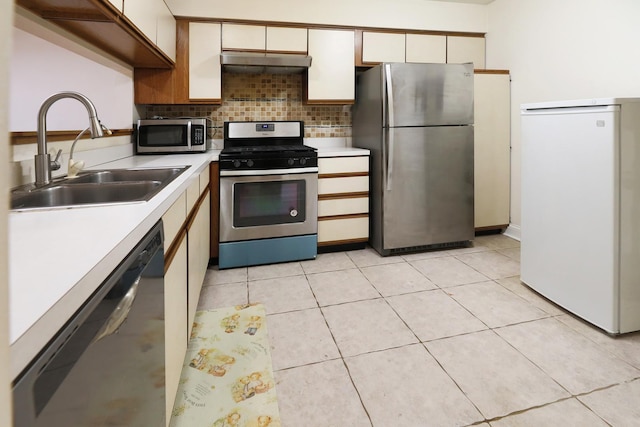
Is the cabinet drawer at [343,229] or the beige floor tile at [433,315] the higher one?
the cabinet drawer at [343,229]

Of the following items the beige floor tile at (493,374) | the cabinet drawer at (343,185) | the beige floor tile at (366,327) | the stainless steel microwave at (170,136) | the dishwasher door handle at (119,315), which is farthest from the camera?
the cabinet drawer at (343,185)

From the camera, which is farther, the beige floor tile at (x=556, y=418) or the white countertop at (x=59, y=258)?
the beige floor tile at (x=556, y=418)

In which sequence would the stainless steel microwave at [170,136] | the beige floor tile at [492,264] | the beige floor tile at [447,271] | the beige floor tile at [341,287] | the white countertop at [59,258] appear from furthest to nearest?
the stainless steel microwave at [170,136] → the beige floor tile at [492,264] → the beige floor tile at [447,271] → the beige floor tile at [341,287] → the white countertop at [59,258]

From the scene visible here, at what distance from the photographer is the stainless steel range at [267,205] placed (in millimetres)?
2740

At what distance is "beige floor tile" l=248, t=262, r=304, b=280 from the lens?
268cm

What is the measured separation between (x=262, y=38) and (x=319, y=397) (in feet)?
9.03

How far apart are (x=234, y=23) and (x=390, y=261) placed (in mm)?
2330

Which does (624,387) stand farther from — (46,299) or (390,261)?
(46,299)

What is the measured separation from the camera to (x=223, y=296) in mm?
2355

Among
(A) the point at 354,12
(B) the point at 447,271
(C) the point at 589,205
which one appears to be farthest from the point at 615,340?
(A) the point at 354,12

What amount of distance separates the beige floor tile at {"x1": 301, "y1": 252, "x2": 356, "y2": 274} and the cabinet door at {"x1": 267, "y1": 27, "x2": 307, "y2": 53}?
1.77 meters

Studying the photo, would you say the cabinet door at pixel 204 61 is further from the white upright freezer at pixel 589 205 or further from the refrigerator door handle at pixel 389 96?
the white upright freezer at pixel 589 205

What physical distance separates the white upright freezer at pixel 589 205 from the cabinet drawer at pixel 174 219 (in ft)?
6.52

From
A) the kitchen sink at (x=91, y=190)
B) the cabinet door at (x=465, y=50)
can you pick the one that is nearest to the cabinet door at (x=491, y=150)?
the cabinet door at (x=465, y=50)
